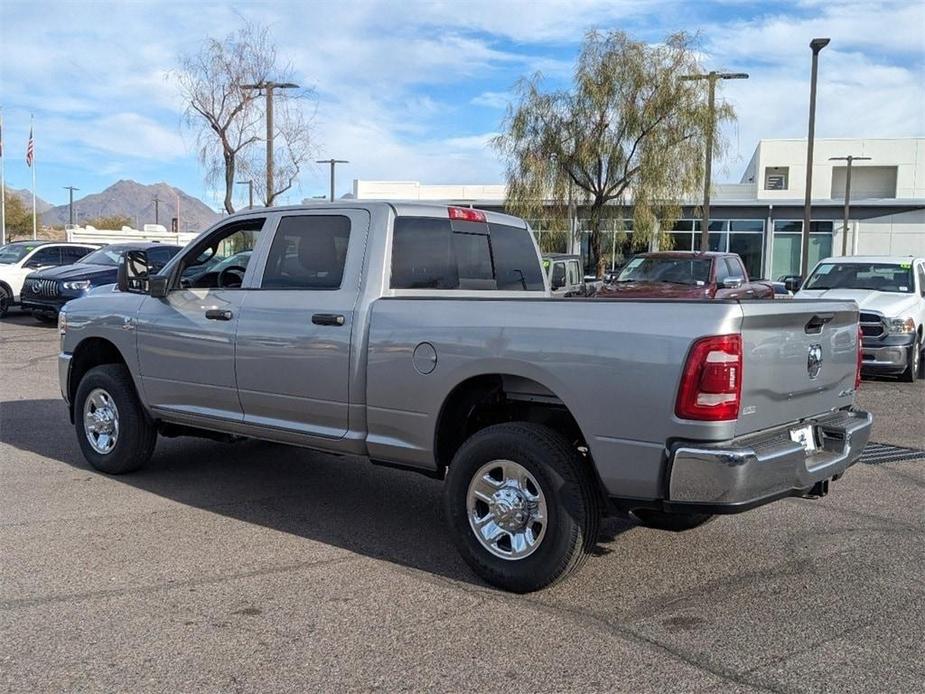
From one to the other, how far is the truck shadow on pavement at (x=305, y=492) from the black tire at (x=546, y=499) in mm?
234

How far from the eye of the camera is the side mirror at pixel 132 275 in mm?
6352

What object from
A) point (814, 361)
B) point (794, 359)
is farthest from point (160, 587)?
point (814, 361)

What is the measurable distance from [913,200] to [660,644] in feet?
149

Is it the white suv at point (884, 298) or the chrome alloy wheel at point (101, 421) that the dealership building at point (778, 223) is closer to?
the white suv at point (884, 298)

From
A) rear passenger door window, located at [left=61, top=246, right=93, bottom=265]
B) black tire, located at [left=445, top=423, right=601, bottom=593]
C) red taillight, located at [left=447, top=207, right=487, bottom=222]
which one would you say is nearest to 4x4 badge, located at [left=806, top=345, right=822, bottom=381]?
black tire, located at [left=445, top=423, right=601, bottom=593]

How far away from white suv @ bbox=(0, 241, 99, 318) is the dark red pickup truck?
12.5m

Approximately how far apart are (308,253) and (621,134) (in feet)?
60.0

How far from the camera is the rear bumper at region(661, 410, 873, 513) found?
3.82 meters

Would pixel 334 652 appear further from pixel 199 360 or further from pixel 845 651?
pixel 199 360

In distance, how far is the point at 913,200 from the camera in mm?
42938

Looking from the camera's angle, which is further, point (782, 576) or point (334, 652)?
point (782, 576)

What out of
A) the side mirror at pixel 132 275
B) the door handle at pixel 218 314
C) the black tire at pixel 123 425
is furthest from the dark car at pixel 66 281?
the door handle at pixel 218 314

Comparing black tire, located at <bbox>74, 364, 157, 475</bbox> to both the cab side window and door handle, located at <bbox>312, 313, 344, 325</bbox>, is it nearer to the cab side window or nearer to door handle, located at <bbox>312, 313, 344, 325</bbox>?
the cab side window

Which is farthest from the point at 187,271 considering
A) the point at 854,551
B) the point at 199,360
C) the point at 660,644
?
the point at 854,551
